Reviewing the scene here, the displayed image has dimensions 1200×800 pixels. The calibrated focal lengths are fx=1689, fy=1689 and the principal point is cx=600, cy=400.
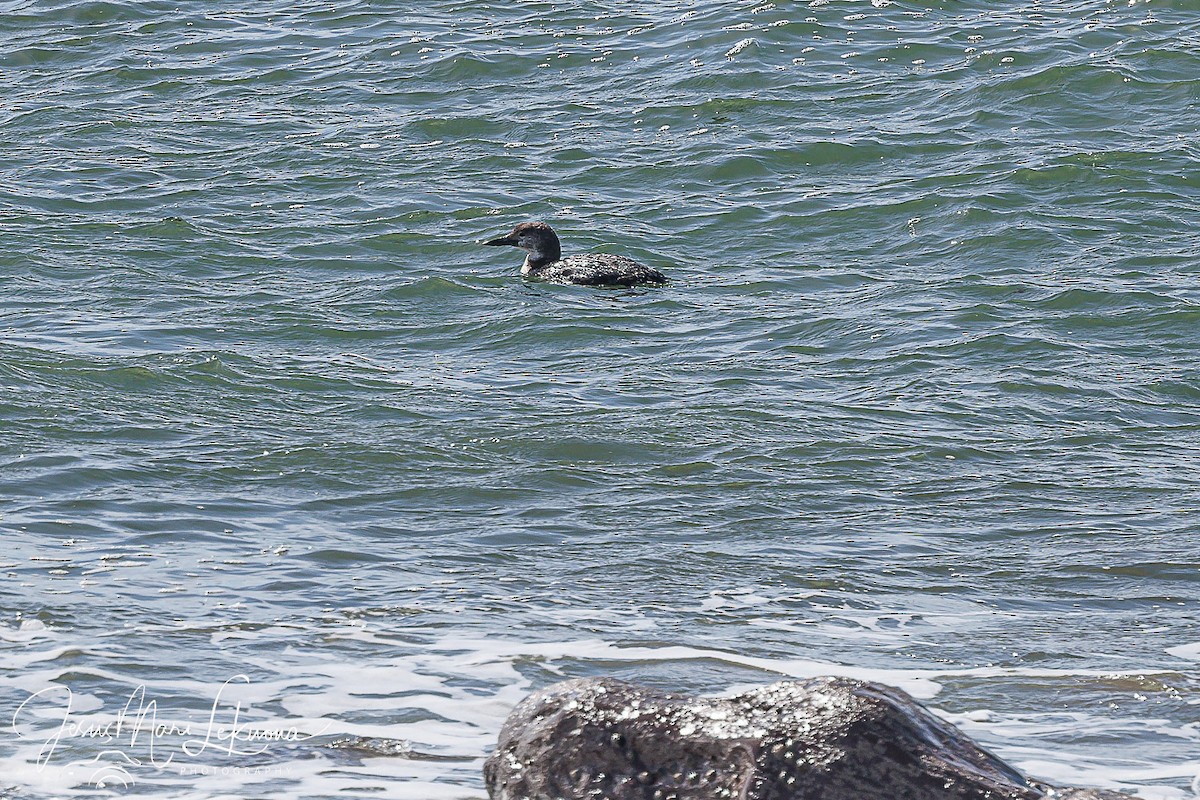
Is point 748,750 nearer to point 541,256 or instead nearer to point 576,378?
point 576,378

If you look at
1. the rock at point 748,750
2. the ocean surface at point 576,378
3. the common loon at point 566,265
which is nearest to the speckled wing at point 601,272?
the common loon at point 566,265

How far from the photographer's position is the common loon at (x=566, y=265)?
→ 13977mm

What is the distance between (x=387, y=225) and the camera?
50.4ft

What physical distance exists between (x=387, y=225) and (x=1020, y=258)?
18.4 ft

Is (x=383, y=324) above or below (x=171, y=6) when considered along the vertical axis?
below

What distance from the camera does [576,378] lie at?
11.7 m

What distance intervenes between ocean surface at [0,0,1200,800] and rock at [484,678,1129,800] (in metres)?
0.65

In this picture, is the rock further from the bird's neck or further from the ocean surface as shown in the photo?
the bird's neck

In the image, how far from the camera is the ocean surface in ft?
21.8

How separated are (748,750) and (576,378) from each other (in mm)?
6924

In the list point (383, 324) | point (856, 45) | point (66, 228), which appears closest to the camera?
point (383, 324)

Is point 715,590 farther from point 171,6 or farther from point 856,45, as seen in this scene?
point 171,6

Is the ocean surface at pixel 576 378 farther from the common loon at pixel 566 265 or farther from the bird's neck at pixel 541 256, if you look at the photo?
the bird's neck at pixel 541 256

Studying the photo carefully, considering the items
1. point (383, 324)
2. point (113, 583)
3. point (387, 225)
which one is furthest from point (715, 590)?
point (387, 225)
